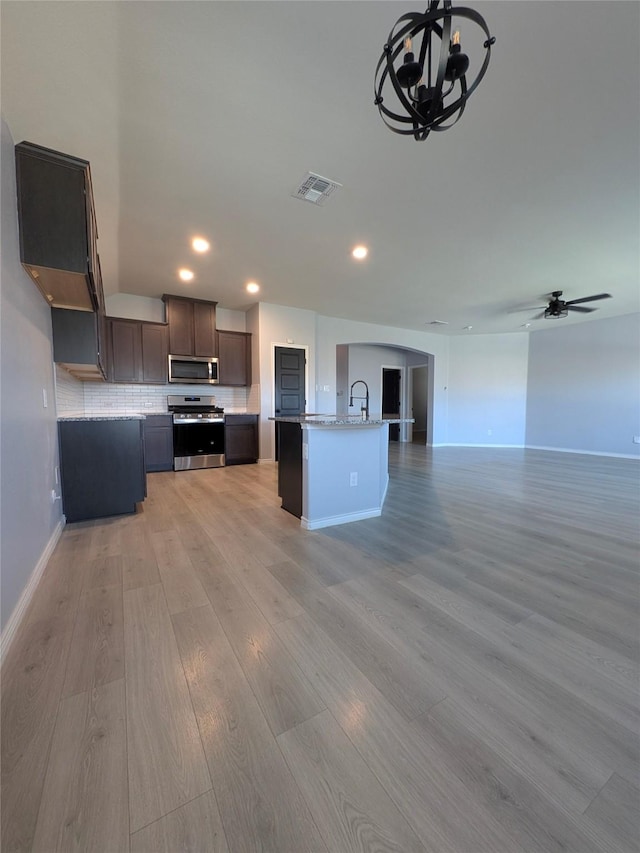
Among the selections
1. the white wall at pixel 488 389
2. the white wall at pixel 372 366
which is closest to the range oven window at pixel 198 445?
the white wall at pixel 372 366

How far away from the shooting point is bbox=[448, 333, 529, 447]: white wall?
8.10 m

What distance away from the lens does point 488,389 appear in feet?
27.1

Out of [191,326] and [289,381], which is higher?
[191,326]

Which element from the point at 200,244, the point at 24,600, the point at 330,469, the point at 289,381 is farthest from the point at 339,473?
the point at 289,381

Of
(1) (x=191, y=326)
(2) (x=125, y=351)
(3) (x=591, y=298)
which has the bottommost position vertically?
(2) (x=125, y=351)

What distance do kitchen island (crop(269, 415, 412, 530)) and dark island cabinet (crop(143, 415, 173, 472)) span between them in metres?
2.72

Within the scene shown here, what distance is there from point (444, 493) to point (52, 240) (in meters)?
4.21

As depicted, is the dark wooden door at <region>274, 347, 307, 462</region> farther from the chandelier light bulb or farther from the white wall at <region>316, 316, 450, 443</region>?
the chandelier light bulb

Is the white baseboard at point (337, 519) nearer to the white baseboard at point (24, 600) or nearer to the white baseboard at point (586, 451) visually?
the white baseboard at point (24, 600)

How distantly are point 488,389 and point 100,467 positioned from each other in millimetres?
8321

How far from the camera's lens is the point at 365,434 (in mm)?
3023

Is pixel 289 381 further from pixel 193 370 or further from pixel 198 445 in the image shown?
pixel 198 445

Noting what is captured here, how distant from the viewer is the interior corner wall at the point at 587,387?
660cm

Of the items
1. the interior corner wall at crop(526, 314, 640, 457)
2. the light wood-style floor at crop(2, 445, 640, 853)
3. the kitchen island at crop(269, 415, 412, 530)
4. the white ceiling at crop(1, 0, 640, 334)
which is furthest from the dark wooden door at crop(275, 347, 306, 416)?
the interior corner wall at crop(526, 314, 640, 457)
